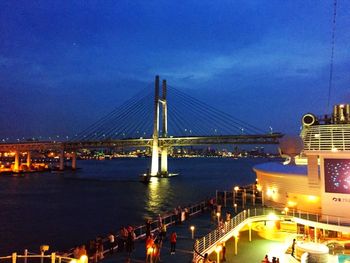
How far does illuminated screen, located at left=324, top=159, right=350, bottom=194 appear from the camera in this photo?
1616cm

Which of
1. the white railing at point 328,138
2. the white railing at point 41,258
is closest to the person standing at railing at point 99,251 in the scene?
the white railing at point 41,258

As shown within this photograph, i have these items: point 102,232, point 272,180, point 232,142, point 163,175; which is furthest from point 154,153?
point 272,180

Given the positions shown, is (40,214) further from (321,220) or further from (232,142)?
(232,142)

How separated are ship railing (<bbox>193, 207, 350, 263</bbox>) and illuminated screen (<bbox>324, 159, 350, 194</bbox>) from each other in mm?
1327

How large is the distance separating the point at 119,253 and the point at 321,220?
9604 millimetres

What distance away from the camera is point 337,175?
1641cm

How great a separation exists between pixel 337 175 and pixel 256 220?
5320 mm

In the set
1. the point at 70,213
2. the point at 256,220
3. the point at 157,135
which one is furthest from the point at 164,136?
the point at 256,220

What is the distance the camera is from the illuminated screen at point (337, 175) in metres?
16.2

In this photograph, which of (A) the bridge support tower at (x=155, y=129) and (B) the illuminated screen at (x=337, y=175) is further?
(A) the bridge support tower at (x=155, y=129)

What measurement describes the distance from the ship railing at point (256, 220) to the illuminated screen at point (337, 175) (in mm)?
1327

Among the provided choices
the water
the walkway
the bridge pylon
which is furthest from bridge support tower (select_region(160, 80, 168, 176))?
the walkway

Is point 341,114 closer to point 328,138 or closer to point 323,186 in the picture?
point 328,138

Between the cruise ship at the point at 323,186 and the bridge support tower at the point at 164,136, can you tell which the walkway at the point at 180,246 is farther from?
the bridge support tower at the point at 164,136
